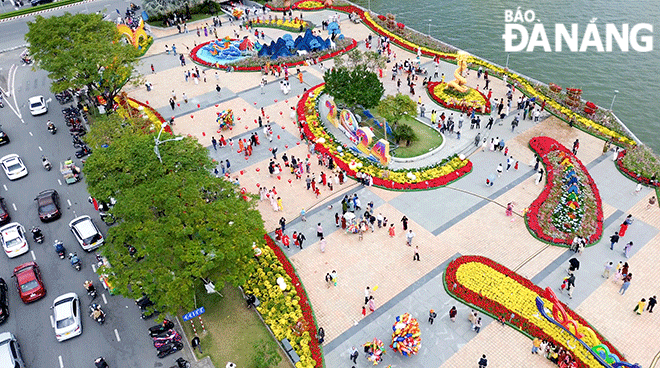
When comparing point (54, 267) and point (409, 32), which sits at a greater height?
point (409, 32)

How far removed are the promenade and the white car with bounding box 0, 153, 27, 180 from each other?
13324 millimetres

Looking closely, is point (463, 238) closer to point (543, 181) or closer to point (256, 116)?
point (543, 181)

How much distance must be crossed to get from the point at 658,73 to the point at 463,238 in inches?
1487

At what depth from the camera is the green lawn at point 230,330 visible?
25828mm

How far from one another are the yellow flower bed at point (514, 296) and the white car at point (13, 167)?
122 feet

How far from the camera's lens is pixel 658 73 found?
2071 inches

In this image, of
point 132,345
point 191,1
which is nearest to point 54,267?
point 132,345

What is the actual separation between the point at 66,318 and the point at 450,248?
2404 cm

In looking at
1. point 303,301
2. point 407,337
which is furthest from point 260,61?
point 407,337

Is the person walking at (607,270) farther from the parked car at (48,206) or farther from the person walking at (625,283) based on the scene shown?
the parked car at (48,206)

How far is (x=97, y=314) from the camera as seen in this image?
27.9 meters

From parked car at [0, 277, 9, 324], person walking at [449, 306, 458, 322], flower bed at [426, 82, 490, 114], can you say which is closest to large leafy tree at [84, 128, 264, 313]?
parked car at [0, 277, 9, 324]

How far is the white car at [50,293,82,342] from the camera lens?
88.9 feet

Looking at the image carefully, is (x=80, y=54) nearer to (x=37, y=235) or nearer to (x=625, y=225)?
(x=37, y=235)
